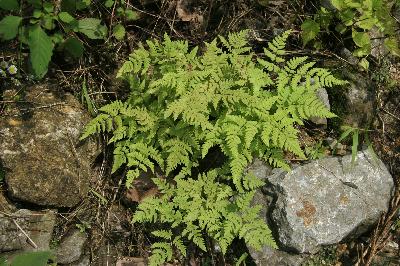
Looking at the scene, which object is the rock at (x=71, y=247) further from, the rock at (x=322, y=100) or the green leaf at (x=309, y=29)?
the green leaf at (x=309, y=29)

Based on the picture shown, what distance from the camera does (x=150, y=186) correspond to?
16.6 ft

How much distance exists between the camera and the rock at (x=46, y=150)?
465 cm

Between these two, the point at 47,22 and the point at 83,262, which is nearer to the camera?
the point at 47,22

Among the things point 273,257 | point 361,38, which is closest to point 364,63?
point 361,38

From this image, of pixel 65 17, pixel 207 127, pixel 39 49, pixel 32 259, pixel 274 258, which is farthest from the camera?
pixel 274 258

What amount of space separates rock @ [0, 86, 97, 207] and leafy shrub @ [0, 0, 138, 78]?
0.44 metres

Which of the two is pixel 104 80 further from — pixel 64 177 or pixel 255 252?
pixel 255 252

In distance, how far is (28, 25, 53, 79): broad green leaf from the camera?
4137 millimetres

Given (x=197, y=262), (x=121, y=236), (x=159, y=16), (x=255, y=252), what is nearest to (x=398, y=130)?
(x=255, y=252)

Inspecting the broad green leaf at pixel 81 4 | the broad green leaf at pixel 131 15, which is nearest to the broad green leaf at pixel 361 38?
the broad green leaf at pixel 131 15

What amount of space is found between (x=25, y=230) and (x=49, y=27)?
2.16 m

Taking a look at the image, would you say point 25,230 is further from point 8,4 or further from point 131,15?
point 131,15

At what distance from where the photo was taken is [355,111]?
5051mm

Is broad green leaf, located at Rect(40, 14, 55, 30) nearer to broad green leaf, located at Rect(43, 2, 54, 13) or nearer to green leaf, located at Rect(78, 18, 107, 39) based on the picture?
broad green leaf, located at Rect(43, 2, 54, 13)
